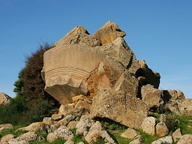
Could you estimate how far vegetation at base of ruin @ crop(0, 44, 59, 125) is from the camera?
14.9 metres

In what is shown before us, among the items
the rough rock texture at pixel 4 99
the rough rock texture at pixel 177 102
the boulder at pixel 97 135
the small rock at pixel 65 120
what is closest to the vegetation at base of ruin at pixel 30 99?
the rough rock texture at pixel 4 99

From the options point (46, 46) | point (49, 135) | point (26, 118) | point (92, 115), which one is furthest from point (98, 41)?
point (49, 135)

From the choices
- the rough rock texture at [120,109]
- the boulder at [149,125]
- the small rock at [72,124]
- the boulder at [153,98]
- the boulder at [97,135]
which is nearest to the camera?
the boulder at [97,135]

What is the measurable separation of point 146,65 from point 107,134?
8985mm

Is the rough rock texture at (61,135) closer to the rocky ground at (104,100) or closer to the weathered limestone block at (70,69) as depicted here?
the rocky ground at (104,100)

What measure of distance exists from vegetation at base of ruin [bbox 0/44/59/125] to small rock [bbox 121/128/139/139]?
16.5 feet

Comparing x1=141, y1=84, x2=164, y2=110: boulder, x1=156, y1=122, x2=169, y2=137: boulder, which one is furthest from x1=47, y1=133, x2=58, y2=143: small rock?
x1=141, y1=84, x2=164, y2=110: boulder

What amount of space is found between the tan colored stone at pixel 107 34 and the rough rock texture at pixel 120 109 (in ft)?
23.9

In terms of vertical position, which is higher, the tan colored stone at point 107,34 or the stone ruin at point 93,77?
the tan colored stone at point 107,34

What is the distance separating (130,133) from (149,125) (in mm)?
793

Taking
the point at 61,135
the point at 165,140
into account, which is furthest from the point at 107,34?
the point at 165,140

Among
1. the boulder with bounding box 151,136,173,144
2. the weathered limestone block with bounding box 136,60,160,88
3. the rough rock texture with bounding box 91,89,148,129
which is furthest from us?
the weathered limestone block with bounding box 136,60,160,88

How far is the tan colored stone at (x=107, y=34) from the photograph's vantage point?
1889 cm

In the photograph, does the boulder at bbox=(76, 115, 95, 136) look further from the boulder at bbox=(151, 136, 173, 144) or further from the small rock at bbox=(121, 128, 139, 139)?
the boulder at bbox=(151, 136, 173, 144)
